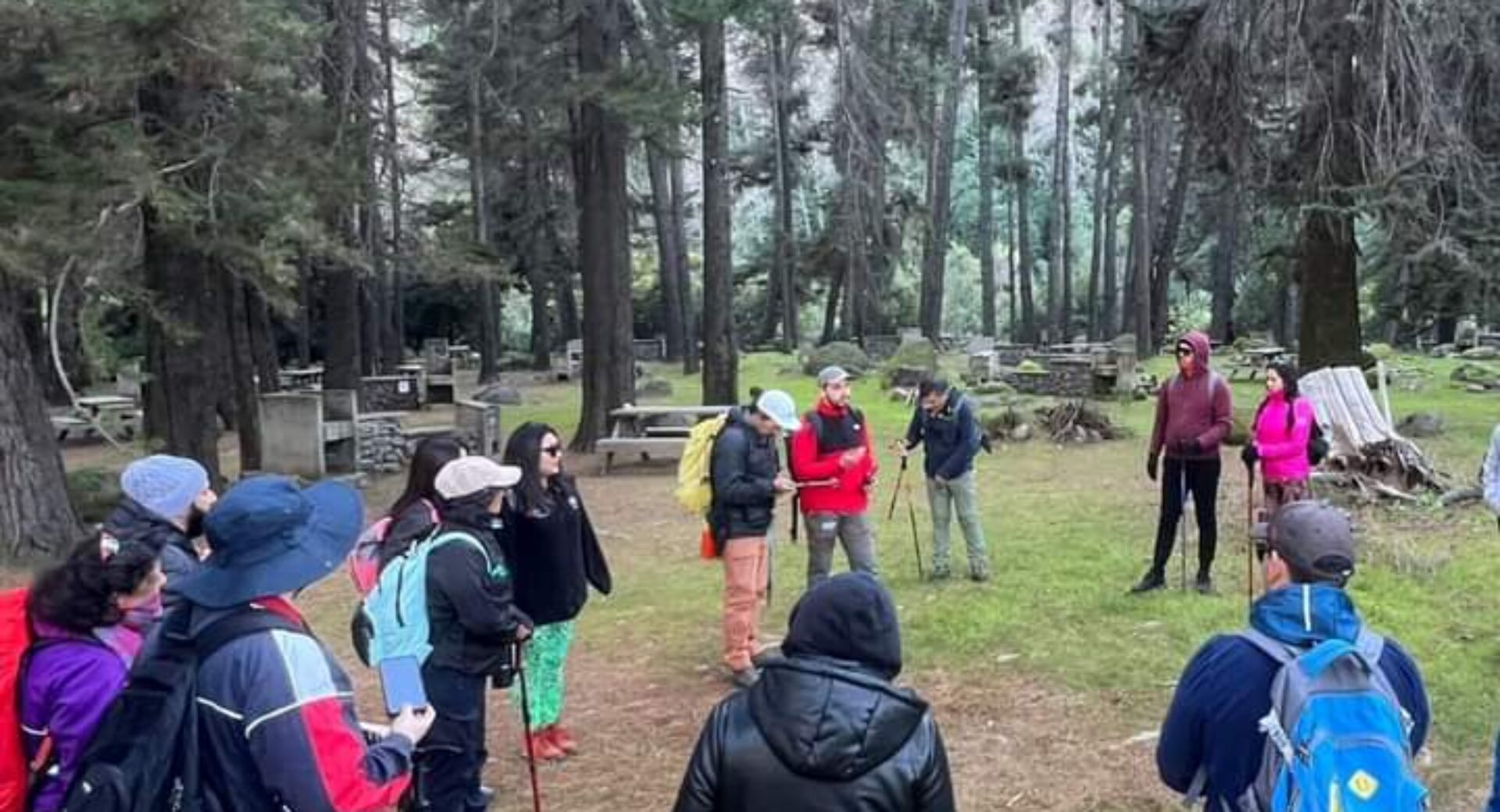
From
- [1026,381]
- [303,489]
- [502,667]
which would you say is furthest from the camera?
[1026,381]

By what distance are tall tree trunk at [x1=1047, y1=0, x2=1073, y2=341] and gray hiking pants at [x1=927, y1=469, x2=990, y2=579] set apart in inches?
1235

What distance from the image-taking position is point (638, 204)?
3659 cm

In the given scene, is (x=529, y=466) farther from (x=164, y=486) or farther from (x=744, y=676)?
(x=744, y=676)

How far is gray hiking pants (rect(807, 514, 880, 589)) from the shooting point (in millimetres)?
7414

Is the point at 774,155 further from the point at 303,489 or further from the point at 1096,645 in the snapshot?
the point at 303,489

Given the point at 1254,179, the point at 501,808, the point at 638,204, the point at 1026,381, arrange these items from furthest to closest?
the point at 638,204 → the point at 1026,381 → the point at 1254,179 → the point at 501,808

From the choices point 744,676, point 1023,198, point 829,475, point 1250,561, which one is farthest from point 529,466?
point 1023,198

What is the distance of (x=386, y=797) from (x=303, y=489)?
709 millimetres

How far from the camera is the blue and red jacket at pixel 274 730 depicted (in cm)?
250

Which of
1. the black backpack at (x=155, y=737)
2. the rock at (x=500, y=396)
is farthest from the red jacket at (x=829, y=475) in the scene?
the rock at (x=500, y=396)

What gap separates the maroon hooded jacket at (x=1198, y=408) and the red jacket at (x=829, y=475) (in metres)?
1.96

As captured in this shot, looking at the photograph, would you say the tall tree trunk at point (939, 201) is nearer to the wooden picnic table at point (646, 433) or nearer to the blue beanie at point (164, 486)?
the wooden picnic table at point (646, 433)

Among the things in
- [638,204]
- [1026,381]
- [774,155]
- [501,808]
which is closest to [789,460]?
[501,808]

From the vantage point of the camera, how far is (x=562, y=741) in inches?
232
